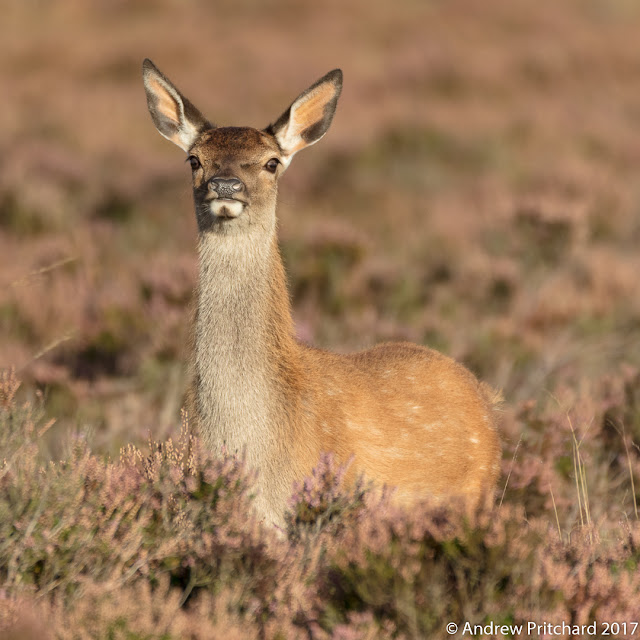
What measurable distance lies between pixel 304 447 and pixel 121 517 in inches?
34.6

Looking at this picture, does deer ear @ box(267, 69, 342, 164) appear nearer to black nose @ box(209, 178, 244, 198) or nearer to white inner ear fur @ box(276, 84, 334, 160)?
white inner ear fur @ box(276, 84, 334, 160)

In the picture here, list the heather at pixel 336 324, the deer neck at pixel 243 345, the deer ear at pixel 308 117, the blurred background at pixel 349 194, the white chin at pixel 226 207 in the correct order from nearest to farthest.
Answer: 1. the heather at pixel 336 324
2. the deer neck at pixel 243 345
3. the white chin at pixel 226 207
4. the deer ear at pixel 308 117
5. the blurred background at pixel 349 194

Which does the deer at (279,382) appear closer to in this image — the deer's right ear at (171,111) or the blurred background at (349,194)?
the deer's right ear at (171,111)

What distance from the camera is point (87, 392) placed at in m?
6.62

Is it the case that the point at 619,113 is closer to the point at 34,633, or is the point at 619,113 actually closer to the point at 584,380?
the point at 584,380

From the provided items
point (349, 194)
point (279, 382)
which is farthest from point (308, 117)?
point (349, 194)

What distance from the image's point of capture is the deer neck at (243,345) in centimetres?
418

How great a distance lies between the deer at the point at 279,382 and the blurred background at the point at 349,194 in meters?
0.67

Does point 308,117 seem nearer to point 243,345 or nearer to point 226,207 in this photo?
point 226,207

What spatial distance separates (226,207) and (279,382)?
0.83 meters

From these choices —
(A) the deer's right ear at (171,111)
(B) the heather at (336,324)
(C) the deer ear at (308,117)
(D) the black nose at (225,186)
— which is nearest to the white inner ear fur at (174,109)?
(A) the deer's right ear at (171,111)

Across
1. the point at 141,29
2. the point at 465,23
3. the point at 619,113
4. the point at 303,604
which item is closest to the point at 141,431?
the point at 303,604

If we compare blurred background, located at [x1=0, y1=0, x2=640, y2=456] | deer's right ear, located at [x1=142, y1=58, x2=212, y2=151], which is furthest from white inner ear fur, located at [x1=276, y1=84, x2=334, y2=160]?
blurred background, located at [x1=0, y1=0, x2=640, y2=456]

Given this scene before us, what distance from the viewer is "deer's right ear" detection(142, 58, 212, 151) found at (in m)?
5.11
